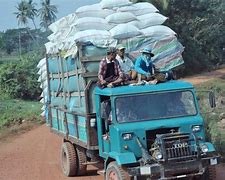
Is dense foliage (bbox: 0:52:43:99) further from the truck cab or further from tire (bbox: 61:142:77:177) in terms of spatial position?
the truck cab

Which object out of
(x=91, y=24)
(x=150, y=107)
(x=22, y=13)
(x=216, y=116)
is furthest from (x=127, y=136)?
(x=22, y=13)

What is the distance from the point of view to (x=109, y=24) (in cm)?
1080

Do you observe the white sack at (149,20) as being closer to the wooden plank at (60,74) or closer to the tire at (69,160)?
the wooden plank at (60,74)

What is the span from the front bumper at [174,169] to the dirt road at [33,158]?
1967 mm

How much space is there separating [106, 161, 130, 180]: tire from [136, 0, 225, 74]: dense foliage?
2572cm

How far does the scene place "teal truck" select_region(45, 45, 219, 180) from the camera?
316 inches

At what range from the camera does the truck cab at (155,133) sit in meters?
7.99

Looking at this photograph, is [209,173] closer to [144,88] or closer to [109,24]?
[144,88]

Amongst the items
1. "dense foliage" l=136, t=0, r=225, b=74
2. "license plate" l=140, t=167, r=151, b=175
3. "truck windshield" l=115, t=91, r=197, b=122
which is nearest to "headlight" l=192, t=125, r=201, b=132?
"truck windshield" l=115, t=91, r=197, b=122

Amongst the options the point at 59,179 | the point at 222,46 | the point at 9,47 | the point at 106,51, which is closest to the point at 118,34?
the point at 106,51

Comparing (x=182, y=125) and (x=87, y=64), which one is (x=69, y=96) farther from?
(x=182, y=125)

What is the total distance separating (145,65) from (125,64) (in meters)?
0.85

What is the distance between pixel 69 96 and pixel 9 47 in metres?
76.0

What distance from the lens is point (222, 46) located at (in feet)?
132
